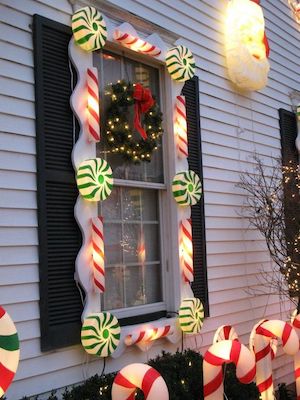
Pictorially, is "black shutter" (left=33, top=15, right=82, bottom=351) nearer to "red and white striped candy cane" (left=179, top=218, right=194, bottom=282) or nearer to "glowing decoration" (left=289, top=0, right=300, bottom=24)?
"red and white striped candy cane" (left=179, top=218, right=194, bottom=282)

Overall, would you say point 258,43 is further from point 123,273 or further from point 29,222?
point 29,222

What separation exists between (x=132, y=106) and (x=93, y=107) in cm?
66

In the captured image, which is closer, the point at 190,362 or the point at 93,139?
the point at 93,139

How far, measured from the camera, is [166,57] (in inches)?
207

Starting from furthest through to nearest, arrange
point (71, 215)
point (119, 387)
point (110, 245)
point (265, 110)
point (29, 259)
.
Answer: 1. point (265, 110)
2. point (110, 245)
3. point (71, 215)
4. point (29, 259)
5. point (119, 387)

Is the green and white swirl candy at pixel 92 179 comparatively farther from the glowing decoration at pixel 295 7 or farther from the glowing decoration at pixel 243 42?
the glowing decoration at pixel 295 7

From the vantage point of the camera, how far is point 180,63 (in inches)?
208

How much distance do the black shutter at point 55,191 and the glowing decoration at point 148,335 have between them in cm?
54

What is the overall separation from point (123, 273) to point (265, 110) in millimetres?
3507

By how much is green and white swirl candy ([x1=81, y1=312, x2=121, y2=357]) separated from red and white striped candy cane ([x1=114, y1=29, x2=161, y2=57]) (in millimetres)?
2337

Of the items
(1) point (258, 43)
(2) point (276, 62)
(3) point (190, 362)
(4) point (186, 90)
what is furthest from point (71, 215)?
(2) point (276, 62)

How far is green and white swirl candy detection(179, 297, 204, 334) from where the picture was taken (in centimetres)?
502

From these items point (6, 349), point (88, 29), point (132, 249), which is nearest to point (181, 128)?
point (132, 249)

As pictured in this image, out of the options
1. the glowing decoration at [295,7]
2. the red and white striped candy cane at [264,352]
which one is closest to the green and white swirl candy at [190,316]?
the red and white striped candy cane at [264,352]
